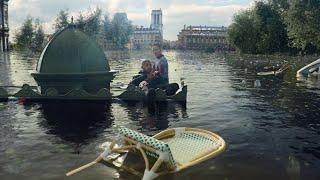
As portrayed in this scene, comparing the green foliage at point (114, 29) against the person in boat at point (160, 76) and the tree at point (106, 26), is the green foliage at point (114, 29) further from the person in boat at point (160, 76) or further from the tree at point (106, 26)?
the person in boat at point (160, 76)

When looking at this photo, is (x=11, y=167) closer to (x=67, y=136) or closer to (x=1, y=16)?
(x=67, y=136)

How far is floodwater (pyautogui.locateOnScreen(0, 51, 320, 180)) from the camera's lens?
843 centimetres

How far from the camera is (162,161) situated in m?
7.42

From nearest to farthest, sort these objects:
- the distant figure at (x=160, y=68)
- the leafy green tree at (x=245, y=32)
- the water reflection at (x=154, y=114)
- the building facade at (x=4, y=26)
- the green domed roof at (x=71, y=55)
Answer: the water reflection at (x=154, y=114), the distant figure at (x=160, y=68), the green domed roof at (x=71, y=55), the leafy green tree at (x=245, y=32), the building facade at (x=4, y=26)

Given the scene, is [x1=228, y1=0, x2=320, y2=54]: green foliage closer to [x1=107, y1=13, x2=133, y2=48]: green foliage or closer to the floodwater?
the floodwater

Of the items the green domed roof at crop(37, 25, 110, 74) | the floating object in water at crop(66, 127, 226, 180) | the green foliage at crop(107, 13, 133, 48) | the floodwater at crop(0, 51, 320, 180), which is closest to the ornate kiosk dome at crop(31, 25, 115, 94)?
the green domed roof at crop(37, 25, 110, 74)

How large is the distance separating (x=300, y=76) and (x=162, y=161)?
93.0 feet

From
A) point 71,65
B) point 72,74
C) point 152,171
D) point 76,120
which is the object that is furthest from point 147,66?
point 152,171

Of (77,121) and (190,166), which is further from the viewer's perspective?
(77,121)

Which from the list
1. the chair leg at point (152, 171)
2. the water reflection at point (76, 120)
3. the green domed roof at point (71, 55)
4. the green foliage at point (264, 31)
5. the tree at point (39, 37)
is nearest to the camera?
the chair leg at point (152, 171)

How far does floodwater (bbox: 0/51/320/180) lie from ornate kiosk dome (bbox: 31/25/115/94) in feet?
5.22

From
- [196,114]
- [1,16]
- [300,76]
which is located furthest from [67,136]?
[1,16]

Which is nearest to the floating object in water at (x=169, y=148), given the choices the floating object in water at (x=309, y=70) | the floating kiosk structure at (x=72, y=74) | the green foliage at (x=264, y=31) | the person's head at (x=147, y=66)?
the floating kiosk structure at (x=72, y=74)

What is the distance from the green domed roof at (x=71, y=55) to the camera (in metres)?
18.0
